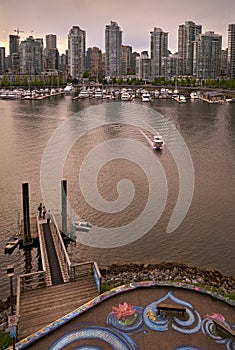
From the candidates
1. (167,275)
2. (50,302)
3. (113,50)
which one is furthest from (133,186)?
(113,50)

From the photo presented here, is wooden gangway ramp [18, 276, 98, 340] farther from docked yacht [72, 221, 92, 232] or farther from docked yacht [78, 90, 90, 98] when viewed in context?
docked yacht [78, 90, 90, 98]

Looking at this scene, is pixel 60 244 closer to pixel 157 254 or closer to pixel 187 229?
pixel 157 254

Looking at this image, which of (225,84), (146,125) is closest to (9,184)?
(146,125)

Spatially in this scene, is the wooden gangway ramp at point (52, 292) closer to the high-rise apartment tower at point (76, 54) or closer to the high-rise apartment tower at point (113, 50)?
the high-rise apartment tower at point (76, 54)

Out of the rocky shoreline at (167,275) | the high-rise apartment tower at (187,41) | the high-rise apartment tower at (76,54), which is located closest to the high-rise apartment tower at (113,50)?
the high-rise apartment tower at (76,54)

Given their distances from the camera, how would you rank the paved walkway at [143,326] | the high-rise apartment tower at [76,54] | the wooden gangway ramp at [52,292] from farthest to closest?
the high-rise apartment tower at [76,54], the wooden gangway ramp at [52,292], the paved walkway at [143,326]

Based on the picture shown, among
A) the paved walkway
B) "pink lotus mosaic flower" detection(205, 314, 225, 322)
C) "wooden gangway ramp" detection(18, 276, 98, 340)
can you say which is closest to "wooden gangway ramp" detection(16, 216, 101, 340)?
"wooden gangway ramp" detection(18, 276, 98, 340)

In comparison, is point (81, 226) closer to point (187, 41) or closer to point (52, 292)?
point (52, 292)
